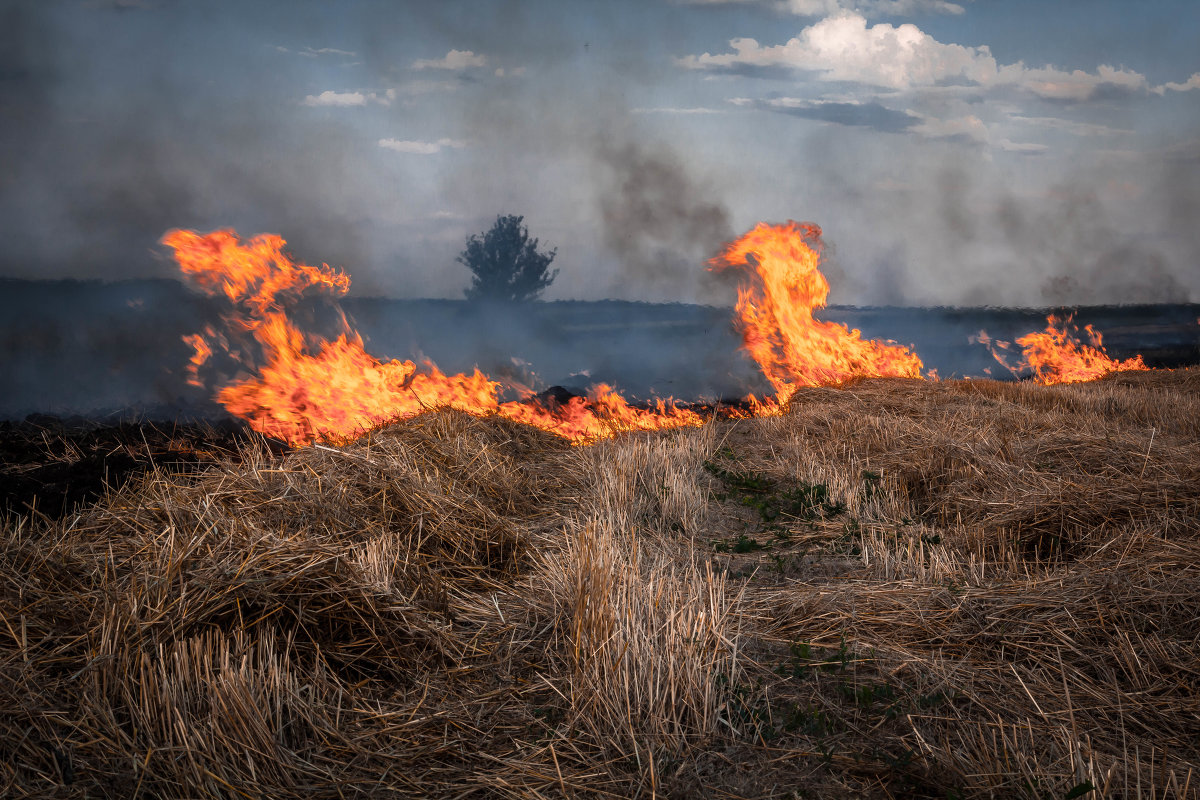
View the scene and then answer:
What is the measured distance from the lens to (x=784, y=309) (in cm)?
1205

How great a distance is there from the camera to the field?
7.07 feet

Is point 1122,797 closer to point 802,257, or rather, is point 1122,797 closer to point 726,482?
point 726,482

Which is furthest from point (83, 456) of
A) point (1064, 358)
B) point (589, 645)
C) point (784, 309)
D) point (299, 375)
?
point (1064, 358)

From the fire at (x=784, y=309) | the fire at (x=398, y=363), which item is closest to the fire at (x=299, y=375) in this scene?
the fire at (x=398, y=363)

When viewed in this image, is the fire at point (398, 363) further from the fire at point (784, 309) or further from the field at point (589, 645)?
the field at point (589, 645)

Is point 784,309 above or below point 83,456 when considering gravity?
above

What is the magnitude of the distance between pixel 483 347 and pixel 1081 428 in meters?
30.9

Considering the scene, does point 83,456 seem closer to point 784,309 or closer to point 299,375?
point 299,375

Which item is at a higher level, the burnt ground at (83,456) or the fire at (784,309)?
the fire at (784,309)

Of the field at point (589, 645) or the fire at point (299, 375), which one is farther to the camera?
the fire at point (299, 375)

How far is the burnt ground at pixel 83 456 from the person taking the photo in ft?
17.3

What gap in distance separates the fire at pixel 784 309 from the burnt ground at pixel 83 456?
7.98 meters

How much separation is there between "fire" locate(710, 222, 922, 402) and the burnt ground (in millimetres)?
7980

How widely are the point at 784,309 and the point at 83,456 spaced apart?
1016 cm
